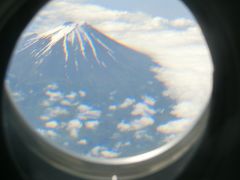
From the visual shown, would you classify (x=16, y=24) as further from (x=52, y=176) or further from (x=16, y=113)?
(x=52, y=176)

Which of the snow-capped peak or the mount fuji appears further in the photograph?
the mount fuji

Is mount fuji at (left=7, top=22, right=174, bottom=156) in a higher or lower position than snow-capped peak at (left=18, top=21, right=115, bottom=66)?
lower

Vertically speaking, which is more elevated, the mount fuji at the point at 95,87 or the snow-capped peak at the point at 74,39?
the snow-capped peak at the point at 74,39

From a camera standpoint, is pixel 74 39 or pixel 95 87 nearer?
pixel 74 39

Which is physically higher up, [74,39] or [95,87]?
[74,39]

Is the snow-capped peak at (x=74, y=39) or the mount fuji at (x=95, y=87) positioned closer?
the snow-capped peak at (x=74, y=39)

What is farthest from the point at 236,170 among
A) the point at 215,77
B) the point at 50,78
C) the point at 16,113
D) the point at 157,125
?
the point at 50,78
